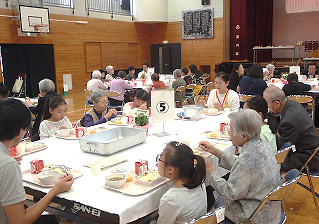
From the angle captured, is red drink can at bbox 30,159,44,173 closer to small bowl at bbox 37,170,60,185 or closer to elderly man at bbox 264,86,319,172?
small bowl at bbox 37,170,60,185

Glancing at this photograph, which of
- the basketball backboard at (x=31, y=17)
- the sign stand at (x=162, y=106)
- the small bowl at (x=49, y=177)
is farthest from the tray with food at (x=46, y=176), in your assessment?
the basketball backboard at (x=31, y=17)

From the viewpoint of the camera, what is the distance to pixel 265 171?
1.87 meters

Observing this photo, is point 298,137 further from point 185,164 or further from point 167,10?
point 167,10

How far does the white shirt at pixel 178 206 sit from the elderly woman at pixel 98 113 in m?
2.20

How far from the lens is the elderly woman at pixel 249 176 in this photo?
184cm

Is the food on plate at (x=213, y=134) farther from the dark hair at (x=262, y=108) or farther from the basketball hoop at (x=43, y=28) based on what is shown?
the basketball hoop at (x=43, y=28)

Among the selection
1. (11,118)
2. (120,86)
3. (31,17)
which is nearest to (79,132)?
(11,118)

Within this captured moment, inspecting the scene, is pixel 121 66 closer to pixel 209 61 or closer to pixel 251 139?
pixel 209 61

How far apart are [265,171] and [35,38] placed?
11.1 meters

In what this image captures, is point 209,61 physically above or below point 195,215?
above

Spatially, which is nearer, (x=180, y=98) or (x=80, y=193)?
(x=80, y=193)

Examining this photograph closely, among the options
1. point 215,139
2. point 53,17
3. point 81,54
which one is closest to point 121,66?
point 81,54

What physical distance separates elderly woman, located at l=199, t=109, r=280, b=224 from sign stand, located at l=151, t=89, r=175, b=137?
0.97m

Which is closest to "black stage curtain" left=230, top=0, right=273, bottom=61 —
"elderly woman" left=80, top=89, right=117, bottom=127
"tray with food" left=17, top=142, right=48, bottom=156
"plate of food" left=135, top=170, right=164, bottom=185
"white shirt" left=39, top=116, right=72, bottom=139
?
"elderly woman" left=80, top=89, right=117, bottom=127
